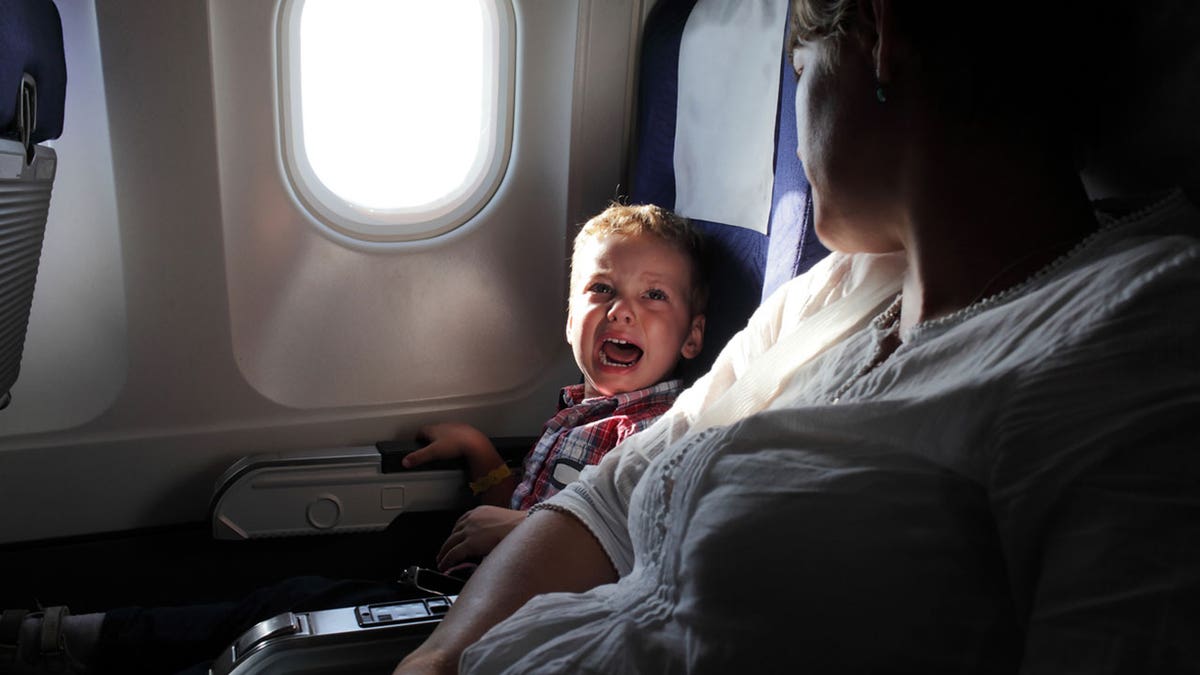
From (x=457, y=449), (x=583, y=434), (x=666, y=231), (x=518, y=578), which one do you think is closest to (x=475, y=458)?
(x=457, y=449)

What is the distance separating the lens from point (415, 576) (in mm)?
1510

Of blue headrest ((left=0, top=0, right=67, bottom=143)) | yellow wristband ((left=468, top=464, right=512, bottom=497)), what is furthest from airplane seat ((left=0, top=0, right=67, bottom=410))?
yellow wristband ((left=468, top=464, right=512, bottom=497))

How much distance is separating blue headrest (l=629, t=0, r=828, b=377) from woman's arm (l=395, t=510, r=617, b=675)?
552 millimetres

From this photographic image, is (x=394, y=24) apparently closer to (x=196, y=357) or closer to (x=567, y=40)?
(x=567, y=40)

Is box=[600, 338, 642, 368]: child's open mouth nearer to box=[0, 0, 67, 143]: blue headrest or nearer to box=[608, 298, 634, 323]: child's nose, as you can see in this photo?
box=[608, 298, 634, 323]: child's nose

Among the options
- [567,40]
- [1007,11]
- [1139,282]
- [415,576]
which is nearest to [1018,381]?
[1139,282]

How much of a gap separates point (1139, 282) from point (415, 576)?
116cm

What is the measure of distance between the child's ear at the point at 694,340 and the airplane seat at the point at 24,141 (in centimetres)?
128

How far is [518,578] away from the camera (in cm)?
120

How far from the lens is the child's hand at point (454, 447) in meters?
2.23

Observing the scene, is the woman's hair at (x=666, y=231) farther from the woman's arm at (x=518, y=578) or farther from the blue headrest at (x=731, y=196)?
the woman's arm at (x=518, y=578)

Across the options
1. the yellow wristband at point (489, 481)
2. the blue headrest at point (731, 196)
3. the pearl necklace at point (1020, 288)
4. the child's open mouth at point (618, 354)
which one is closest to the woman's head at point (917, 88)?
the pearl necklace at point (1020, 288)

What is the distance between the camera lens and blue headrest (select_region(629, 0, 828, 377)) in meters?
1.50

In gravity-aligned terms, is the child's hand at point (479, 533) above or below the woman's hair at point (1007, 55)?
below
